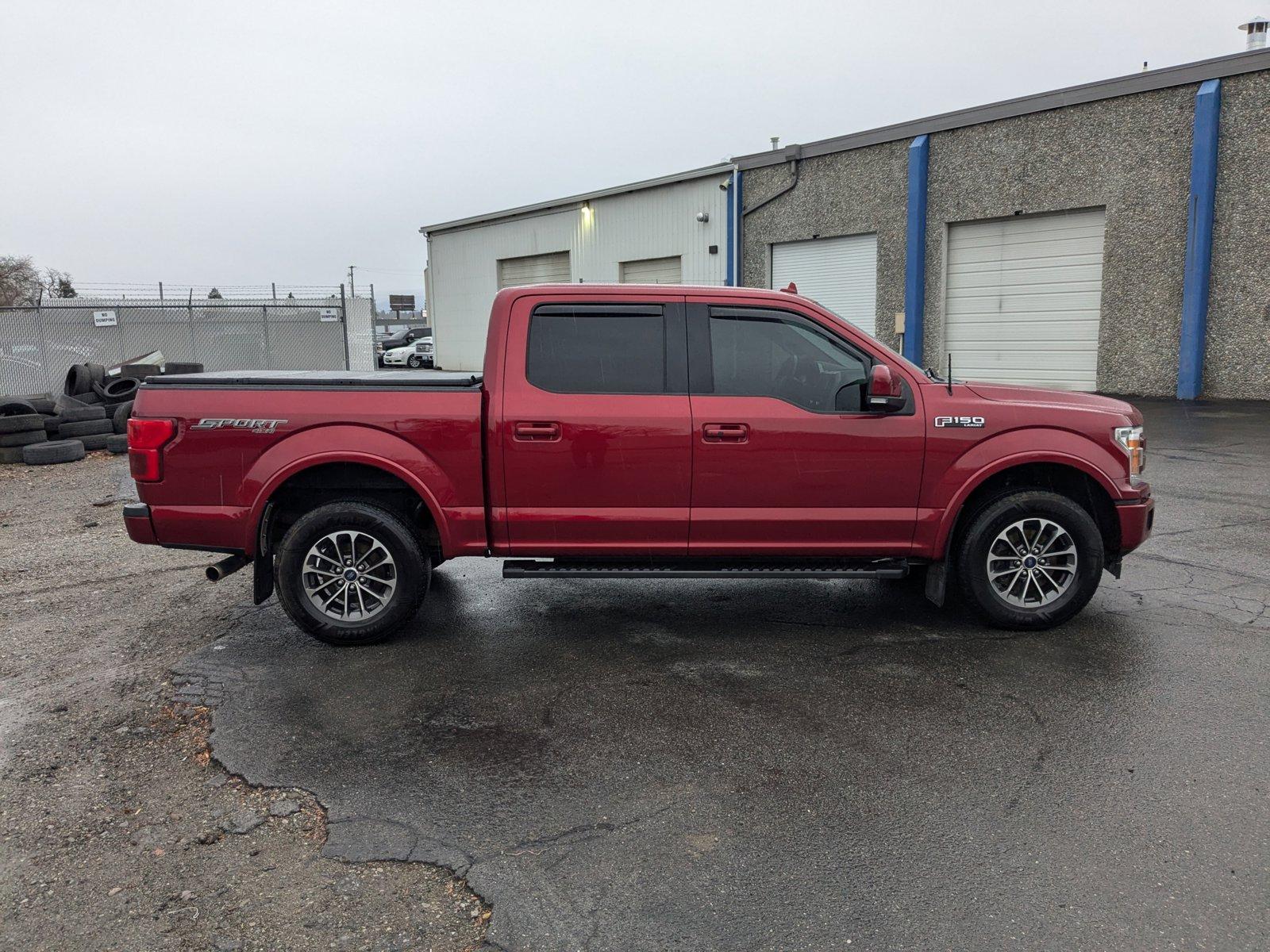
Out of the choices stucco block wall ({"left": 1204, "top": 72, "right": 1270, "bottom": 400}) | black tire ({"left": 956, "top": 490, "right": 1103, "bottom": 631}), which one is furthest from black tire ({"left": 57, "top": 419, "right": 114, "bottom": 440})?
stucco block wall ({"left": 1204, "top": 72, "right": 1270, "bottom": 400})

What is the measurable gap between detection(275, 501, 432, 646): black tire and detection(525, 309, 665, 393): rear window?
1138mm

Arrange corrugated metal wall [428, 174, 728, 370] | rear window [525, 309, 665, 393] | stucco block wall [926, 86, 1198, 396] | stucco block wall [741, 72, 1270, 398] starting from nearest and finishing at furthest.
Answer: rear window [525, 309, 665, 393], stucco block wall [741, 72, 1270, 398], stucco block wall [926, 86, 1198, 396], corrugated metal wall [428, 174, 728, 370]

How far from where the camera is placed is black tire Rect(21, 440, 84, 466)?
Answer: 514 inches

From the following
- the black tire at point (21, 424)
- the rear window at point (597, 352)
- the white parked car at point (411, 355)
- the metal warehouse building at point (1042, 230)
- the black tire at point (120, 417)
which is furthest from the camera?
the white parked car at point (411, 355)

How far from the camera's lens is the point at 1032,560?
5395 millimetres

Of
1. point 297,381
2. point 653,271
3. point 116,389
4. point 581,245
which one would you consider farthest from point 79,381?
point 581,245

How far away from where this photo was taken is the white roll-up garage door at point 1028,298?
19031 mm

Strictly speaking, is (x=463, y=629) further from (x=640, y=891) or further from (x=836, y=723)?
(x=640, y=891)

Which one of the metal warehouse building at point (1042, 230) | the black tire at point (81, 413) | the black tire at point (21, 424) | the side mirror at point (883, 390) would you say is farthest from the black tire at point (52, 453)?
the metal warehouse building at point (1042, 230)

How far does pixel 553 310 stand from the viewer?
17.8ft

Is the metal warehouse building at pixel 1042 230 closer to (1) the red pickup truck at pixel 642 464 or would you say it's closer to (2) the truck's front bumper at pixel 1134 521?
(2) the truck's front bumper at pixel 1134 521

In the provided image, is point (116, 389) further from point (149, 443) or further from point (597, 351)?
point (597, 351)

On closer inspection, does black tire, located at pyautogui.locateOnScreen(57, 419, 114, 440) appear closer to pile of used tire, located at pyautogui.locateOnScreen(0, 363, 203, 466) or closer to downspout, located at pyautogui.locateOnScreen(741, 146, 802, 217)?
pile of used tire, located at pyautogui.locateOnScreen(0, 363, 203, 466)

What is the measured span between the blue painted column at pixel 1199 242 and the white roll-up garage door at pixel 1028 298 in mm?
1672
